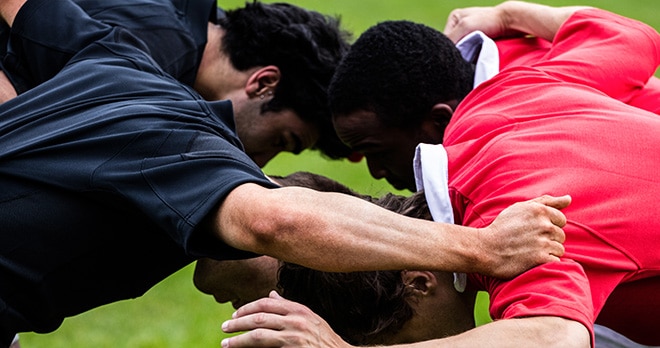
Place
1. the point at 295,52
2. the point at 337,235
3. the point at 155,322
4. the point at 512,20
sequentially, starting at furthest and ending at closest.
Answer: the point at 155,322 < the point at 295,52 < the point at 512,20 < the point at 337,235

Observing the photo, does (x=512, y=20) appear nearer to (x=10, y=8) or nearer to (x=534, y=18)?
(x=534, y=18)

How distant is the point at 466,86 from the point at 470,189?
1314mm

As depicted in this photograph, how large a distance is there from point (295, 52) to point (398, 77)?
2.97 feet

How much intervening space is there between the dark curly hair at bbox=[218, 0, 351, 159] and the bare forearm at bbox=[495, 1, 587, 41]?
794mm

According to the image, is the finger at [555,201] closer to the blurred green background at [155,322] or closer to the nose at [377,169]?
the nose at [377,169]

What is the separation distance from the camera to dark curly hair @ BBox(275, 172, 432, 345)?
3.62m

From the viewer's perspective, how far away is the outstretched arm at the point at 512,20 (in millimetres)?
4984

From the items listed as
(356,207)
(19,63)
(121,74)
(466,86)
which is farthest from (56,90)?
(466,86)

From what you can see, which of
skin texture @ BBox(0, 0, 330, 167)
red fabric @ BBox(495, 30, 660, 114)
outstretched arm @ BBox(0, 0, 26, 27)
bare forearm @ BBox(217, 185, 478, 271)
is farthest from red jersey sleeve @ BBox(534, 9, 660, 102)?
outstretched arm @ BBox(0, 0, 26, 27)

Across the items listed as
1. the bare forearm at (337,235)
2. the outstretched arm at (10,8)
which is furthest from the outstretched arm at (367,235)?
the outstretched arm at (10,8)

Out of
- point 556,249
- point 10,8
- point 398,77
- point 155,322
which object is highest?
point 556,249

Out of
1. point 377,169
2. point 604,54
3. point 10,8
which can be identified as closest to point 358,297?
point 377,169

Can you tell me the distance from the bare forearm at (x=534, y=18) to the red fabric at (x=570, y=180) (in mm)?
906

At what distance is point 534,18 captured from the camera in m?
5.06
